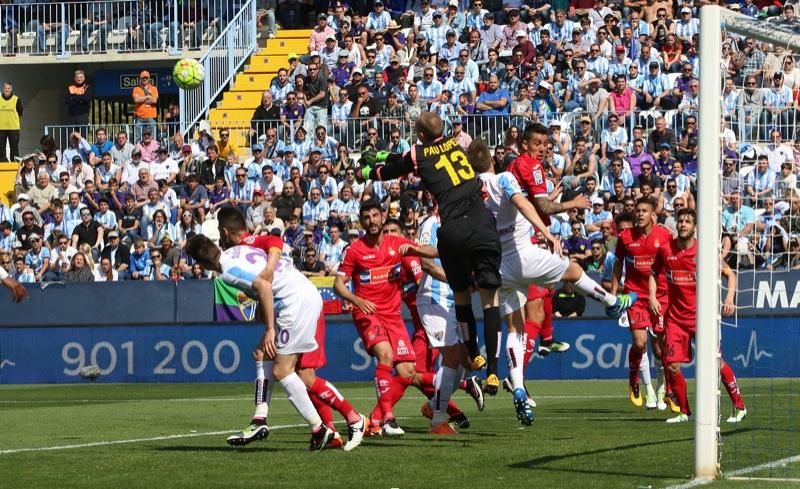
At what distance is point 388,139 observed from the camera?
3109 centimetres

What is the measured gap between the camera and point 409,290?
15594mm

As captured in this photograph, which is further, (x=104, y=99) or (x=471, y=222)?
(x=104, y=99)

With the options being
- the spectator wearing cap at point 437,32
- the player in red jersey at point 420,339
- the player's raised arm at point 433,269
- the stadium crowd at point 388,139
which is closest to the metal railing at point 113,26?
the stadium crowd at point 388,139

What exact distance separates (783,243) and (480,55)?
2076cm

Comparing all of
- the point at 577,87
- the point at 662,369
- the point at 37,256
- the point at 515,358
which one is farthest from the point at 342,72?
the point at 515,358

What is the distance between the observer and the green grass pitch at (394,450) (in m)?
10.2

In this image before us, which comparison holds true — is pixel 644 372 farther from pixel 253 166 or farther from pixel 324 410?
pixel 253 166

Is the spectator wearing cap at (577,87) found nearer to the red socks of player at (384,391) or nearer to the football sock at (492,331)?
the red socks of player at (384,391)

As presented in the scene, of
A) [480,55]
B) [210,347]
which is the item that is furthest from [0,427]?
[480,55]

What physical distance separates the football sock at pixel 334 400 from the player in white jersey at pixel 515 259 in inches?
57.5

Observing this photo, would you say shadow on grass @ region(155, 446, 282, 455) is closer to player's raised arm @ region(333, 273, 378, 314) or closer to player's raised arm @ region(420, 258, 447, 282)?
player's raised arm @ region(333, 273, 378, 314)

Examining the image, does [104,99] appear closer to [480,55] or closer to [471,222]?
[480,55]

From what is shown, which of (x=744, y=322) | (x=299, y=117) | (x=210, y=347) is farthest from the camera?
(x=299, y=117)

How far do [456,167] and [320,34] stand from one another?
23731 millimetres
